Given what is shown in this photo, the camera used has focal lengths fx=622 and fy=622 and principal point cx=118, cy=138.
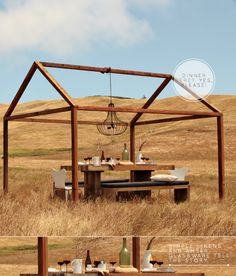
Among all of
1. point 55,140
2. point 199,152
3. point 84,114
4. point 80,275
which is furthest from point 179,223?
point 84,114

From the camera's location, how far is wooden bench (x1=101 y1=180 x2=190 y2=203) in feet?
33.8

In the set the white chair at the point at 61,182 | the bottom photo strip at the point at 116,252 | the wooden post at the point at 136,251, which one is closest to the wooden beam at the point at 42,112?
the white chair at the point at 61,182

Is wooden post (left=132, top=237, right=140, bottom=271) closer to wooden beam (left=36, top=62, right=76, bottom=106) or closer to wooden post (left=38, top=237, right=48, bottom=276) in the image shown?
wooden post (left=38, top=237, right=48, bottom=276)

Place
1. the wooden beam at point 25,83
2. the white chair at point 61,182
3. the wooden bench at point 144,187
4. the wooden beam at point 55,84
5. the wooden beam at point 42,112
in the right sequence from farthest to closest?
the white chair at point 61,182, the wooden beam at point 25,83, the wooden bench at point 144,187, the wooden beam at point 42,112, the wooden beam at point 55,84

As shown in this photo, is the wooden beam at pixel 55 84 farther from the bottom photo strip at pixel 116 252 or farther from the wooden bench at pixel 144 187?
the bottom photo strip at pixel 116 252

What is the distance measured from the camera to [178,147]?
34719 mm

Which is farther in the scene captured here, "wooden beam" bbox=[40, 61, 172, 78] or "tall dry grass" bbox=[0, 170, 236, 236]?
"wooden beam" bbox=[40, 61, 172, 78]

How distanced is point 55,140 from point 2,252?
2325 cm

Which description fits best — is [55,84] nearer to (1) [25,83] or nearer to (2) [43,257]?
(1) [25,83]

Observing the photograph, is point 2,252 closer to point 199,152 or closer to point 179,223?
point 179,223

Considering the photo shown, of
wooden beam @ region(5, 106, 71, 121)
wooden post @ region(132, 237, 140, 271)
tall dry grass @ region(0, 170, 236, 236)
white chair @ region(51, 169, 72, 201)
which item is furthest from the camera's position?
white chair @ region(51, 169, 72, 201)

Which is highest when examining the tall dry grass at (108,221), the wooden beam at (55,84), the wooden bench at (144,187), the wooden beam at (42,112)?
the wooden beam at (55,84)

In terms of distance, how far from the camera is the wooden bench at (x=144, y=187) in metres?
10.3

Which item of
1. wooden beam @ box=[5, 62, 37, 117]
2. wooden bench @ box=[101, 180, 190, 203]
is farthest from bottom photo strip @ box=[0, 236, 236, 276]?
wooden beam @ box=[5, 62, 37, 117]
